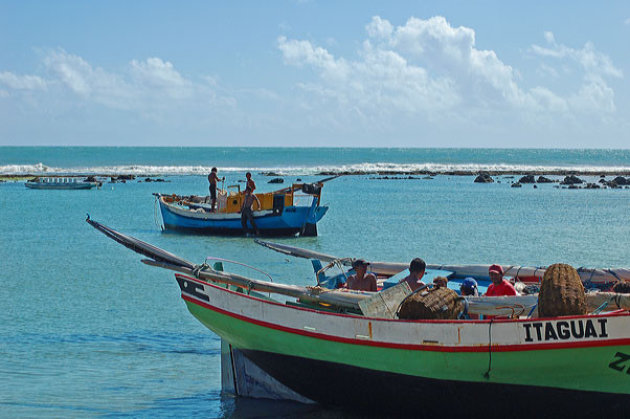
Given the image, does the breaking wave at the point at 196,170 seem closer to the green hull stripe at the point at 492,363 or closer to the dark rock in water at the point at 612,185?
the dark rock in water at the point at 612,185

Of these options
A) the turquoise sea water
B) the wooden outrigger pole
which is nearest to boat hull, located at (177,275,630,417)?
the wooden outrigger pole

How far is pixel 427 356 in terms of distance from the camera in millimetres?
9766

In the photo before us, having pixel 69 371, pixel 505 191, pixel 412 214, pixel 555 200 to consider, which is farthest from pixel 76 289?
pixel 505 191

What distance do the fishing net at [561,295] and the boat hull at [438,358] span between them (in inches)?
15.0

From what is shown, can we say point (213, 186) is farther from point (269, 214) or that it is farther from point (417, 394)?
point (417, 394)

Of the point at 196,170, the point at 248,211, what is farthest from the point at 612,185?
the point at 196,170

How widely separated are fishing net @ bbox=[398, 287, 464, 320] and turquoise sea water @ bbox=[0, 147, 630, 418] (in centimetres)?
208

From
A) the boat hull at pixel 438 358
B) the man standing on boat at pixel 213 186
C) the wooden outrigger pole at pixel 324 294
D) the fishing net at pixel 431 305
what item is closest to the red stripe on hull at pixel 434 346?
the boat hull at pixel 438 358

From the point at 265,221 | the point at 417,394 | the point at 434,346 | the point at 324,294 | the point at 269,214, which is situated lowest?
the point at 417,394

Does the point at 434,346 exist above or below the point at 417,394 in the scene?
above

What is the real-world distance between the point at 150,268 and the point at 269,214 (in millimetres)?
7612

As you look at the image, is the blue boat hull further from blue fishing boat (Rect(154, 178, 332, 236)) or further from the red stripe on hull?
the red stripe on hull

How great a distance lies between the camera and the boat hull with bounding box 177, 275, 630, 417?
9141 mm

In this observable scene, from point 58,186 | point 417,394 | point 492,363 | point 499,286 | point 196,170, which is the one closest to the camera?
point 492,363
